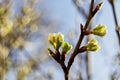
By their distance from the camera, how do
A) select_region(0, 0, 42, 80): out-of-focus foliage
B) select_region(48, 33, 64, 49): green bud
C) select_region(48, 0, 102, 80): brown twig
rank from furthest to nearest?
select_region(0, 0, 42, 80): out-of-focus foliage → select_region(48, 33, 64, 49): green bud → select_region(48, 0, 102, 80): brown twig

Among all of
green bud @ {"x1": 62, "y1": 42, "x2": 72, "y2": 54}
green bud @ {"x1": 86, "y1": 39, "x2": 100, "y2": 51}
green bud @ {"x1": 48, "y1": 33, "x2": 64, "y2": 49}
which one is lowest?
green bud @ {"x1": 86, "y1": 39, "x2": 100, "y2": 51}

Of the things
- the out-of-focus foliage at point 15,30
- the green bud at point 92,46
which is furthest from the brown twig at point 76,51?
the out-of-focus foliage at point 15,30

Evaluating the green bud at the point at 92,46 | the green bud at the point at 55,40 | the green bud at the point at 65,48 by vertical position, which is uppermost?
the green bud at the point at 55,40

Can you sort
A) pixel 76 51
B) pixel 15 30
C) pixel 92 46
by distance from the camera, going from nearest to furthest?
pixel 76 51
pixel 92 46
pixel 15 30

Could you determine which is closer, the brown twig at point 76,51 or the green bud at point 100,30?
the brown twig at point 76,51

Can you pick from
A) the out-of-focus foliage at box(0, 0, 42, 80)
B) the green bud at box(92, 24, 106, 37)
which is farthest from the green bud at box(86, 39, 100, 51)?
the out-of-focus foliage at box(0, 0, 42, 80)

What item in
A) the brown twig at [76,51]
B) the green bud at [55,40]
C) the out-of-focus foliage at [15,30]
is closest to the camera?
the brown twig at [76,51]

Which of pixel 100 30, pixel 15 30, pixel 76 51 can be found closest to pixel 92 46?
pixel 100 30

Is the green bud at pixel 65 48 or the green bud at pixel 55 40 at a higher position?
the green bud at pixel 55 40

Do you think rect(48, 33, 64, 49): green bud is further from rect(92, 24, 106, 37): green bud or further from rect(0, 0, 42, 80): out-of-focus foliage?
rect(0, 0, 42, 80): out-of-focus foliage

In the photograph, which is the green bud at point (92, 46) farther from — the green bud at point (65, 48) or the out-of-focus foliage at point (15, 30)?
the out-of-focus foliage at point (15, 30)

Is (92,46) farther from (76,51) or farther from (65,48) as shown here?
(76,51)

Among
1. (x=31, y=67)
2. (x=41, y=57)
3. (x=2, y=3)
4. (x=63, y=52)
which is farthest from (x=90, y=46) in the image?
(x=41, y=57)
